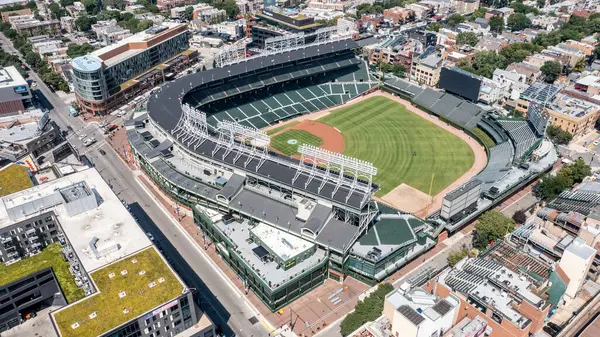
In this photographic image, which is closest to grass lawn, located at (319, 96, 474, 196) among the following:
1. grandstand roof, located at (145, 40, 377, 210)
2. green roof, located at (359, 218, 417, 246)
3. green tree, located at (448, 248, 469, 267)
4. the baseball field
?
the baseball field

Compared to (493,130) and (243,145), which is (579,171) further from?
(243,145)

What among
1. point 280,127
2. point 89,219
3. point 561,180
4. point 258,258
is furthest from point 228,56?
point 561,180

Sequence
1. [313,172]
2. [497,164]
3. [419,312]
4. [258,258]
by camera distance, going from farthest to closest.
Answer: [497,164], [313,172], [258,258], [419,312]

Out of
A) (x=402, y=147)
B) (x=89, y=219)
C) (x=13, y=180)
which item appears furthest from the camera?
(x=402, y=147)

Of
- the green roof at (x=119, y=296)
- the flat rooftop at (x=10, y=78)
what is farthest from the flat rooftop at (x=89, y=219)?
the flat rooftop at (x=10, y=78)

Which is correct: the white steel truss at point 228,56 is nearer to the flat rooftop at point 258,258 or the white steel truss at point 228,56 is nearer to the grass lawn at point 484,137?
the flat rooftop at point 258,258

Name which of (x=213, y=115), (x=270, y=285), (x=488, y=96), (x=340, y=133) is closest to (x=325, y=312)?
(x=270, y=285)

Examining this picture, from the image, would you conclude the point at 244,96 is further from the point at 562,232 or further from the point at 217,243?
the point at 562,232

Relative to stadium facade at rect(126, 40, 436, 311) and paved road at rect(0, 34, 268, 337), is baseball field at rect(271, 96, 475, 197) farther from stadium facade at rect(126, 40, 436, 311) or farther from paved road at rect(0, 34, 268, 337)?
paved road at rect(0, 34, 268, 337)
